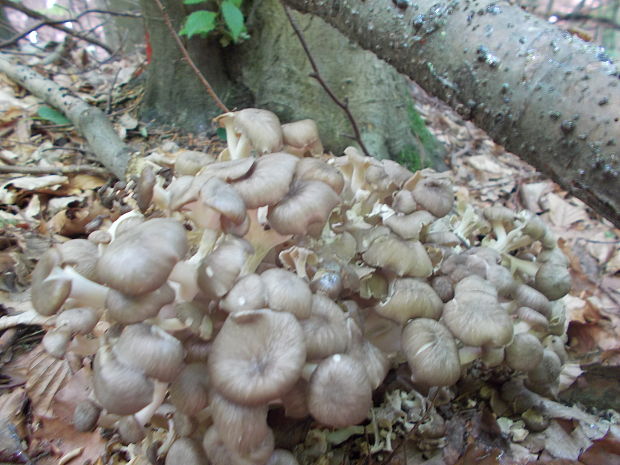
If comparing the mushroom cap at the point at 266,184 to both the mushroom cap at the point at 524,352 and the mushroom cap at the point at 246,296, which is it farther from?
the mushroom cap at the point at 524,352

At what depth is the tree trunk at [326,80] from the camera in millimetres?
4477

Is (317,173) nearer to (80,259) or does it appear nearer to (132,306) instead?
(132,306)

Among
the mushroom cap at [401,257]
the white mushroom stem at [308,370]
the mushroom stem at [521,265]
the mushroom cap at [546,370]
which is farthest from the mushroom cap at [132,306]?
the mushroom stem at [521,265]

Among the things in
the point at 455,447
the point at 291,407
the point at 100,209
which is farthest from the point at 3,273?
the point at 455,447

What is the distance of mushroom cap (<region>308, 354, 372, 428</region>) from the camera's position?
6.02ft

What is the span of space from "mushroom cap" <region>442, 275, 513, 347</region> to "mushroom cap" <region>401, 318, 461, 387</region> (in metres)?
0.08

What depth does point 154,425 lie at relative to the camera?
2350 millimetres

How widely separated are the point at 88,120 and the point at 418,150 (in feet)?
10.4

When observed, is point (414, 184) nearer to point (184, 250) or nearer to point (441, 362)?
point (441, 362)

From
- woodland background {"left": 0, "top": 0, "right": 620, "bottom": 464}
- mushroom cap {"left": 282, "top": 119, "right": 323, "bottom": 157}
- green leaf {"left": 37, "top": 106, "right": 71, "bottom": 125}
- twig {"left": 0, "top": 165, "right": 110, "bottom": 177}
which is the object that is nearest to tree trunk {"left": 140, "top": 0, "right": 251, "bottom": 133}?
woodland background {"left": 0, "top": 0, "right": 620, "bottom": 464}

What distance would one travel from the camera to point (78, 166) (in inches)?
156

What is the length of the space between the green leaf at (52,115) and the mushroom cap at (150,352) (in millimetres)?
3361

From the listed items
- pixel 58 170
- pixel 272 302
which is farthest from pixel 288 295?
pixel 58 170

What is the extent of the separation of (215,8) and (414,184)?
2830 mm
